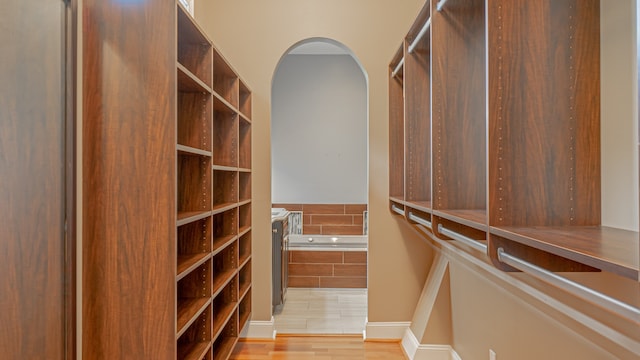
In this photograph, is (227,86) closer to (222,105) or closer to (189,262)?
(222,105)

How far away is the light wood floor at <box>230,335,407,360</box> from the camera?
9.24 ft

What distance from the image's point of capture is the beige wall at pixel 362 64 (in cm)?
312

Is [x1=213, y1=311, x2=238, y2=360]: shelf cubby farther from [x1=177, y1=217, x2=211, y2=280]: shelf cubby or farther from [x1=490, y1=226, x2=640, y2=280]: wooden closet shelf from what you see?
[x1=490, y1=226, x2=640, y2=280]: wooden closet shelf

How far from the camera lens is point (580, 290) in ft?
2.87

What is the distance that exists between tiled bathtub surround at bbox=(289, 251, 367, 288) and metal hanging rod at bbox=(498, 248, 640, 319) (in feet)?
11.1

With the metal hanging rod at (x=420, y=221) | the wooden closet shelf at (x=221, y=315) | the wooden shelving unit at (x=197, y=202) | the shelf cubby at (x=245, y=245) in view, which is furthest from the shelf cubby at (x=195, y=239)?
the metal hanging rod at (x=420, y=221)

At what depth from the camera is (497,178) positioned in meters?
1.26

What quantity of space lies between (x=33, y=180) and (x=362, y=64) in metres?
2.41

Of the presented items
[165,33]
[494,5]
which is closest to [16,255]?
[165,33]

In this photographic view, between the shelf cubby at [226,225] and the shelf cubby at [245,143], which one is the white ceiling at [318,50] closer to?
the shelf cubby at [245,143]

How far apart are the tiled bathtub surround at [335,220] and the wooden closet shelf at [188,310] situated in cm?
338

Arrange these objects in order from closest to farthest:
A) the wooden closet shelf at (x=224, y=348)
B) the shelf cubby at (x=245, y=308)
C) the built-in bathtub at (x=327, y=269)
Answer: the wooden closet shelf at (x=224, y=348)
the shelf cubby at (x=245, y=308)
the built-in bathtub at (x=327, y=269)

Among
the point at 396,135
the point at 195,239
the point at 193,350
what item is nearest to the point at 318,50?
the point at 396,135

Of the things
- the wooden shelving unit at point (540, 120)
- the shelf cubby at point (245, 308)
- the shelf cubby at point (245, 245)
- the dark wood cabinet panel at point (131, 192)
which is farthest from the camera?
the shelf cubby at point (245, 245)
